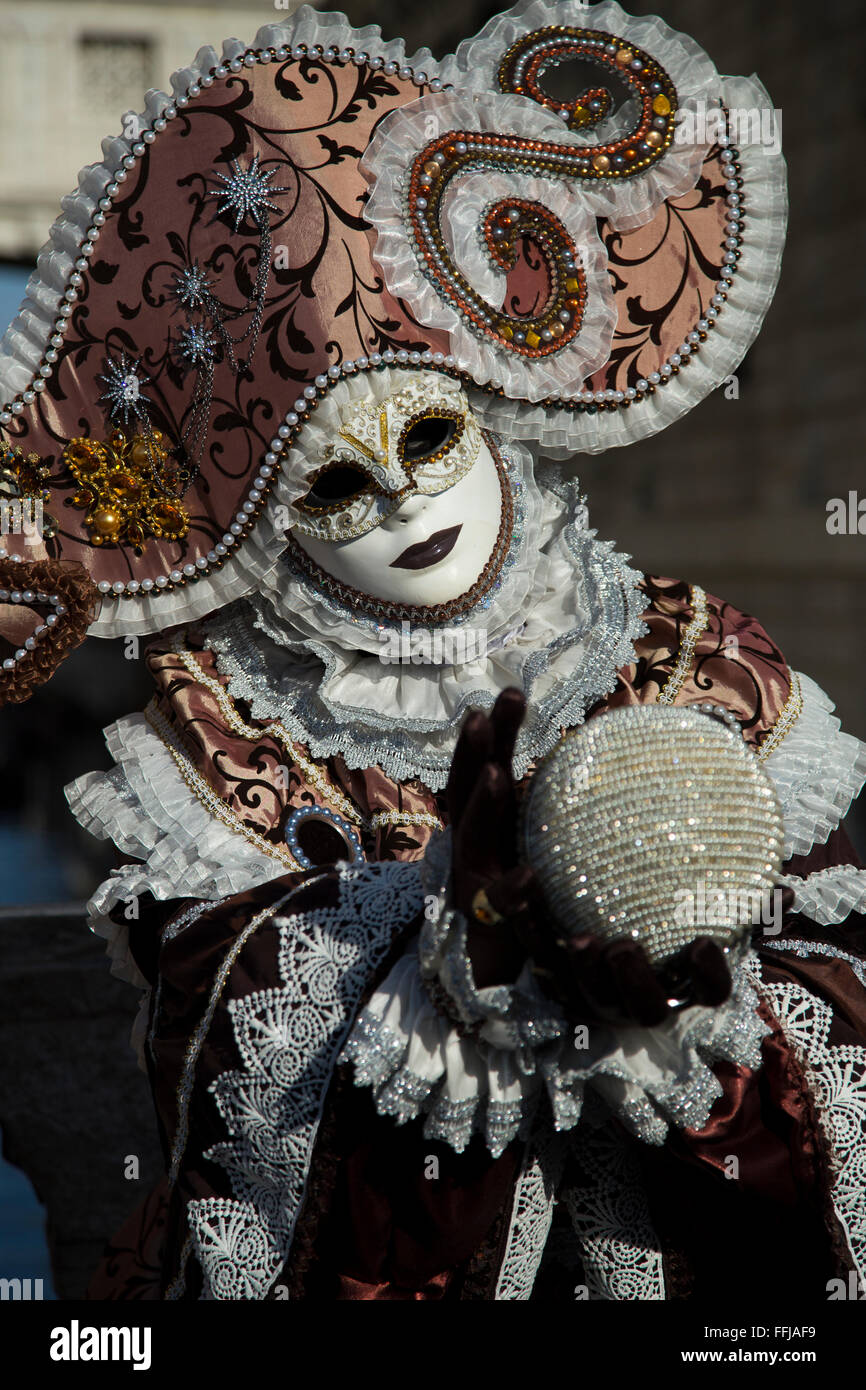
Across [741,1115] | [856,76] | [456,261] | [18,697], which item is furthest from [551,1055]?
[856,76]

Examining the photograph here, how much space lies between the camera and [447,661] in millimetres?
1544

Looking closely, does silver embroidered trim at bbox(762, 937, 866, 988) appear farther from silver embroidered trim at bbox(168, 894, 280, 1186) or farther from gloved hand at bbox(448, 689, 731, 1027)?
silver embroidered trim at bbox(168, 894, 280, 1186)

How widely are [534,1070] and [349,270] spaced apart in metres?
0.86

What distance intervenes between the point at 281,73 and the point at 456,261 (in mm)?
290

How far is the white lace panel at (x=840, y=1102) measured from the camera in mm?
1260

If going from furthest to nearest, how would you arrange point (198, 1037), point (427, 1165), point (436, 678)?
1. point (436, 678)
2. point (198, 1037)
3. point (427, 1165)

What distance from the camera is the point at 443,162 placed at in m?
1.51

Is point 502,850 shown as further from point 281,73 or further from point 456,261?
point 281,73

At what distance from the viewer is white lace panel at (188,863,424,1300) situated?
1.25 m

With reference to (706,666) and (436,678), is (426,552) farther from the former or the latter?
(706,666)

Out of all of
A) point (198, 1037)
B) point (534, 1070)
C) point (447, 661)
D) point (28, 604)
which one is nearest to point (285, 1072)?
point (198, 1037)

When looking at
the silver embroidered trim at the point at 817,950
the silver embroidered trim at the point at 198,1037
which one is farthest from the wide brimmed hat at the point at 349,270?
the silver embroidered trim at the point at 817,950

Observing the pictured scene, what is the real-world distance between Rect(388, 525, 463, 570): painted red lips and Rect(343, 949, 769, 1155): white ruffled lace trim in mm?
501

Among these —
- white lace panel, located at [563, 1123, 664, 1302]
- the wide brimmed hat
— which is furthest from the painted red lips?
white lace panel, located at [563, 1123, 664, 1302]
